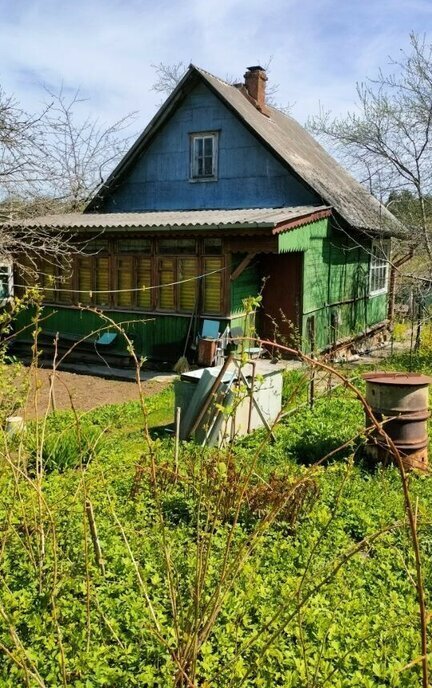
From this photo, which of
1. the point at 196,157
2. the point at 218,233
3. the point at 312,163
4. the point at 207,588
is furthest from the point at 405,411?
the point at 312,163

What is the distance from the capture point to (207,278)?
1249 centimetres

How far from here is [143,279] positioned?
13383 mm

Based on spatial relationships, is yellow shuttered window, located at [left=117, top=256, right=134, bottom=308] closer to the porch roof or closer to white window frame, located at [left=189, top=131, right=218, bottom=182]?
the porch roof

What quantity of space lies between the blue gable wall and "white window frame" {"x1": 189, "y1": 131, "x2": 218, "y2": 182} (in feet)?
0.38

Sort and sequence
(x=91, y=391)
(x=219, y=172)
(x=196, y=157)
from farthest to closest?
(x=196, y=157)
(x=219, y=172)
(x=91, y=391)

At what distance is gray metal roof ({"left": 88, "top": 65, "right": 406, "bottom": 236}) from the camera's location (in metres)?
14.3

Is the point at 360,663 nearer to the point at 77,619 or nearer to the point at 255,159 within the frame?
the point at 77,619

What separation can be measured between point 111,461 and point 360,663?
3.89 meters

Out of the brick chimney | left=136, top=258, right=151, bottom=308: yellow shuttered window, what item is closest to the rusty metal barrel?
left=136, top=258, right=151, bottom=308: yellow shuttered window

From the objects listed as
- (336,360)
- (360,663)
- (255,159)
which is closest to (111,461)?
(360,663)

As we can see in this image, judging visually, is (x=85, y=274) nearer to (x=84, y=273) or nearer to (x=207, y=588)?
(x=84, y=273)

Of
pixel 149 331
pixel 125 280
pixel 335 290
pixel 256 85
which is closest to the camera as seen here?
pixel 149 331

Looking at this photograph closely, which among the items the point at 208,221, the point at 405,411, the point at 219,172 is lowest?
the point at 405,411

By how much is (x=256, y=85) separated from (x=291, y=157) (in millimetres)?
3524
